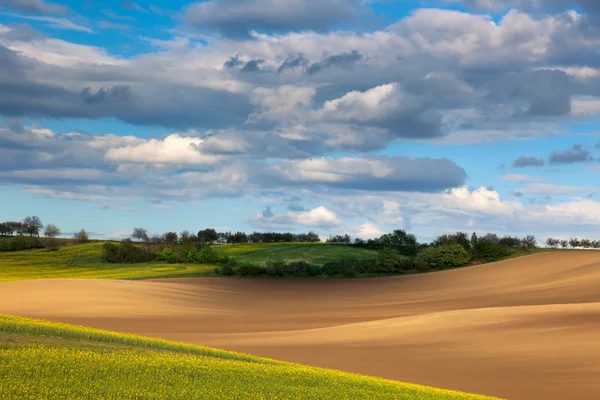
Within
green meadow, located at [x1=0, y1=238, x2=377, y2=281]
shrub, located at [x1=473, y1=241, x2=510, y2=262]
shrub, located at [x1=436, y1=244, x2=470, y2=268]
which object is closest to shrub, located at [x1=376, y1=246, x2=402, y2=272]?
green meadow, located at [x1=0, y1=238, x2=377, y2=281]

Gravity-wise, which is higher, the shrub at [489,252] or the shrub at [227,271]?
the shrub at [489,252]

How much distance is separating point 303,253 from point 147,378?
79.5 meters

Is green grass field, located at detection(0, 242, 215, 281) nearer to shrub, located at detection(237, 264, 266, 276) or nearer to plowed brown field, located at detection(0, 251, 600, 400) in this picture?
shrub, located at detection(237, 264, 266, 276)

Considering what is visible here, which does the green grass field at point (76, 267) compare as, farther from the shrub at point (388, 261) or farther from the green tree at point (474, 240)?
the green tree at point (474, 240)

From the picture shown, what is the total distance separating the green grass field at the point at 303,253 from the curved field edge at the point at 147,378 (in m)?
66.0

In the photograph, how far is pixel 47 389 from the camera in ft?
38.7

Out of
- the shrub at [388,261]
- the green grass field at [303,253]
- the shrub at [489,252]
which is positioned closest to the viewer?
the shrub at [388,261]

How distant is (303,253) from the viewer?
92.8 meters

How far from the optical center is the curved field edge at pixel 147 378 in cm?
1216

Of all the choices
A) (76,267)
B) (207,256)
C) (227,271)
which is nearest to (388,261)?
(227,271)

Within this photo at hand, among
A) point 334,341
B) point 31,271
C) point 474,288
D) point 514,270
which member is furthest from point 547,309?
point 31,271

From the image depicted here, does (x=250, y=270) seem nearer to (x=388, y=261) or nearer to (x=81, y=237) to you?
(x=388, y=261)

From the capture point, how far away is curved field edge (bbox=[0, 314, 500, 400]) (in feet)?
39.9

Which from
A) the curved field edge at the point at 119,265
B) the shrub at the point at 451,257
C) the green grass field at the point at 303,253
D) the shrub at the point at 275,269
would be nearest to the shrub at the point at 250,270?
the shrub at the point at 275,269
